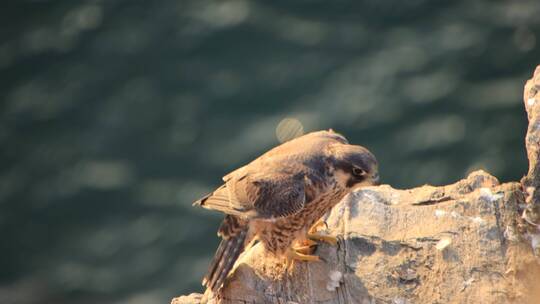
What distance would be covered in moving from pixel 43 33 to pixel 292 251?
15.1ft

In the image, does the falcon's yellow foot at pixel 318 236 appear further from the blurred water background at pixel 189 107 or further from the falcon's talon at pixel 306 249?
the blurred water background at pixel 189 107

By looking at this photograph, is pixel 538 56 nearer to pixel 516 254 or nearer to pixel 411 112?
pixel 411 112

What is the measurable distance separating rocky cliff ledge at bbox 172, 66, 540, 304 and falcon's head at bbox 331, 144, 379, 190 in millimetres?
357

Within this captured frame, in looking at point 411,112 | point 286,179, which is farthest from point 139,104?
point 286,179

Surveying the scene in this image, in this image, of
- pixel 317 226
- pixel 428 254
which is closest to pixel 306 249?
pixel 317 226

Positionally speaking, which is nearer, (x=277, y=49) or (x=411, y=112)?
(x=411, y=112)

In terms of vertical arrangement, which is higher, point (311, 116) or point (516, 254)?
point (311, 116)

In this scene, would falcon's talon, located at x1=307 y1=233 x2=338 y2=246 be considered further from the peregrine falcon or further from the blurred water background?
the blurred water background

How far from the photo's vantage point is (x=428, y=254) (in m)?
4.75

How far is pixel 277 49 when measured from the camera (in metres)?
8.24

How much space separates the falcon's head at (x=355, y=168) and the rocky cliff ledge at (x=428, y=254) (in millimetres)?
357

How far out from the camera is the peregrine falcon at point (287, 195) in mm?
4879

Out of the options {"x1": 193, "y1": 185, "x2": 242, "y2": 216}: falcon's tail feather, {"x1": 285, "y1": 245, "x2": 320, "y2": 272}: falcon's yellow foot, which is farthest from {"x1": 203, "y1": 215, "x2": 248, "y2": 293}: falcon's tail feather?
{"x1": 285, "y1": 245, "x2": 320, "y2": 272}: falcon's yellow foot

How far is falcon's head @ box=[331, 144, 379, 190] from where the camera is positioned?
4781 millimetres
